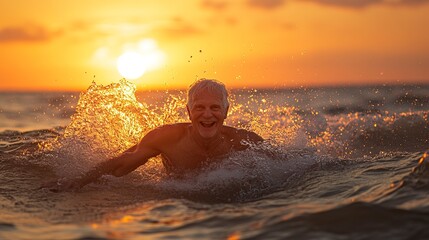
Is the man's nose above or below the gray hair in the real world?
below

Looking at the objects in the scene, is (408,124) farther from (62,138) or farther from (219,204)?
(219,204)

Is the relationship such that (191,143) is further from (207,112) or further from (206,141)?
(207,112)

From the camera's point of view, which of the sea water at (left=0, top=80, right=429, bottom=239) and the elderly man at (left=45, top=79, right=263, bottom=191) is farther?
the elderly man at (left=45, top=79, right=263, bottom=191)

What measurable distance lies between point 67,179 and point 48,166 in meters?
1.87

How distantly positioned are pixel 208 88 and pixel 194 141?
2.21 ft

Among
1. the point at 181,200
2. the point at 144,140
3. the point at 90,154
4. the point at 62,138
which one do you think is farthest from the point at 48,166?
the point at 181,200

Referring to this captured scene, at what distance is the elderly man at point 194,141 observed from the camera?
6.54 meters

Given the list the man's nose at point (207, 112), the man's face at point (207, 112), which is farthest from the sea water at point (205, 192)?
the man's nose at point (207, 112)

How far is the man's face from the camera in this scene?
21.3 ft

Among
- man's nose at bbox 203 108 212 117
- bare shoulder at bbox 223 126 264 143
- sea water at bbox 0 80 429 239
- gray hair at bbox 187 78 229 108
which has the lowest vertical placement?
sea water at bbox 0 80 429 239

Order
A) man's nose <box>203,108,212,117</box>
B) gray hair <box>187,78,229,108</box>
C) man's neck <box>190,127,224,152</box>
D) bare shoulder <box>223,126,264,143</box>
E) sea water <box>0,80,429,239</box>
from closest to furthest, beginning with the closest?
sea water <box>0,80,429,239</box> < man's nose <box>203,108,212,117</box> < gray hair <box>187,78,229,108</box> < man's neck <box>190,127,224,152</box> < bare shoulder <box>223,126,264,143</box>

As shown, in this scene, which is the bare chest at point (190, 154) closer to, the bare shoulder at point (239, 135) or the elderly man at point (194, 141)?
the elderly man at point (194, 141)

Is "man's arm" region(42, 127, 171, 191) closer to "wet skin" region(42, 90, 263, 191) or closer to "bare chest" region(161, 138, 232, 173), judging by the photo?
"wet skin" region(42, 90, 263, 191)

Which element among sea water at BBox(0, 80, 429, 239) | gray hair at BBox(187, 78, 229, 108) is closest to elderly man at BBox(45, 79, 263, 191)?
gray hair at BBox(187, 78, 229, 108)
